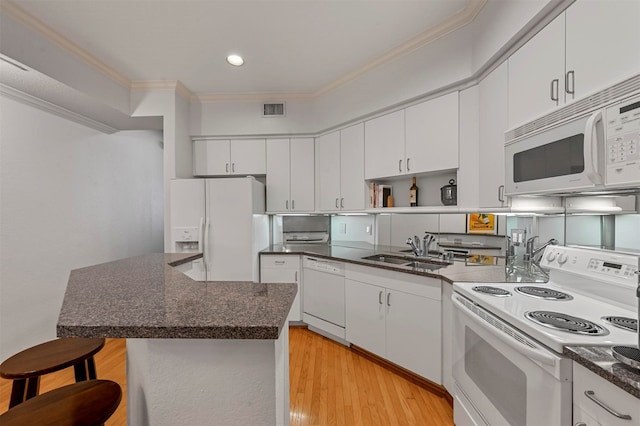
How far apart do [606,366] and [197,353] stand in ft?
3.98

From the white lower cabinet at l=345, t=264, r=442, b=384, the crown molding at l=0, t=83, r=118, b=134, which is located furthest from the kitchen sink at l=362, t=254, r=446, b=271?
the crown molding at l=0, t=83, r=118, b=134

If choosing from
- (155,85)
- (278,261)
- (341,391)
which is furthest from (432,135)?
(155,85)

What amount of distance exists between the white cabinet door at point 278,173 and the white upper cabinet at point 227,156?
102 millimetres

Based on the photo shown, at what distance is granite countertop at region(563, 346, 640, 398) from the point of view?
74 cm

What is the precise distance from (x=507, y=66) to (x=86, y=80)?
3463mm

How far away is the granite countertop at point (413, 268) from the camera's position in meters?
1.81

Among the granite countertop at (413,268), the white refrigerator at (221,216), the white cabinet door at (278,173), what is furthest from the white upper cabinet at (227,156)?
the granite countertop at (413,268)

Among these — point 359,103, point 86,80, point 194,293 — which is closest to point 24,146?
point 86,80

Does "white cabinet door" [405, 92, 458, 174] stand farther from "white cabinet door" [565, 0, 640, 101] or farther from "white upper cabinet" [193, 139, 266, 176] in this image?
"white upper cabinet" [193, 139, 266, 176]

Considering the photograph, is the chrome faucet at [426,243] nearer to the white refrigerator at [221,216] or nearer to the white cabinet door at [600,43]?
the white cabinet door at [600,43]

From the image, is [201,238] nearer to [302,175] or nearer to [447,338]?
[302,175]

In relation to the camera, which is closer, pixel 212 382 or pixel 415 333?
pixel 212 382

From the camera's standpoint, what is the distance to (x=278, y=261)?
10.3ft

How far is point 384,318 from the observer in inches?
90.4
